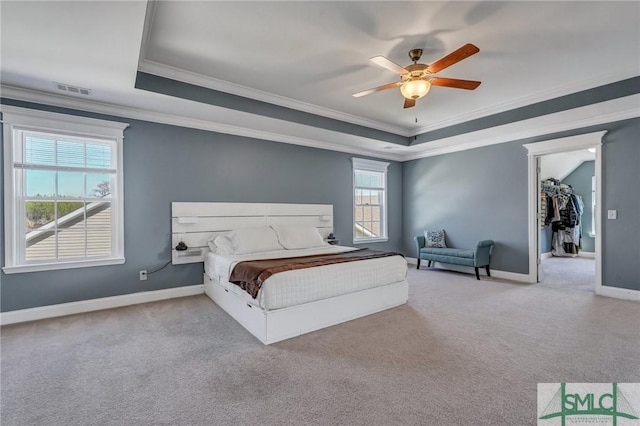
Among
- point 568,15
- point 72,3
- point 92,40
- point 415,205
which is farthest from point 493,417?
point 415,205

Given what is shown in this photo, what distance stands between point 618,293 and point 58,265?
7.07 metres

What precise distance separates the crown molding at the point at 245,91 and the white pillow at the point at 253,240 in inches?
73.0

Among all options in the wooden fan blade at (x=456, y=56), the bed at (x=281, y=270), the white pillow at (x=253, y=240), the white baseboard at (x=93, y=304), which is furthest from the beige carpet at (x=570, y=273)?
the white baseboard at (x=93, y=304)

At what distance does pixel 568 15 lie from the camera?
8.27 feet

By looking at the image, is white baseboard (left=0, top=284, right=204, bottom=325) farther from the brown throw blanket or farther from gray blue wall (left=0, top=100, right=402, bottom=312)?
the brown throw blanket

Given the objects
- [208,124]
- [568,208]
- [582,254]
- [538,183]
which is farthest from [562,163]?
[208,124]

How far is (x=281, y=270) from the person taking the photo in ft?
9.36

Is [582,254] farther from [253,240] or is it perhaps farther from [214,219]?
[214,219]

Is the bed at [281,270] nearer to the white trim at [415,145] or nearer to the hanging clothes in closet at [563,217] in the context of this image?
the white trim at [415,145]

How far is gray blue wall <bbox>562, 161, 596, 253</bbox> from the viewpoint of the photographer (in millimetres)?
7754

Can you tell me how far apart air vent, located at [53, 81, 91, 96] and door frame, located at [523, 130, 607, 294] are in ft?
20.3

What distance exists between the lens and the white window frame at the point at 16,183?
327 cm

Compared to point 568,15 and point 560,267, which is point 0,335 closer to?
point 568,15

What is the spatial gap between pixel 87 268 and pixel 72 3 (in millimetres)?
2917
